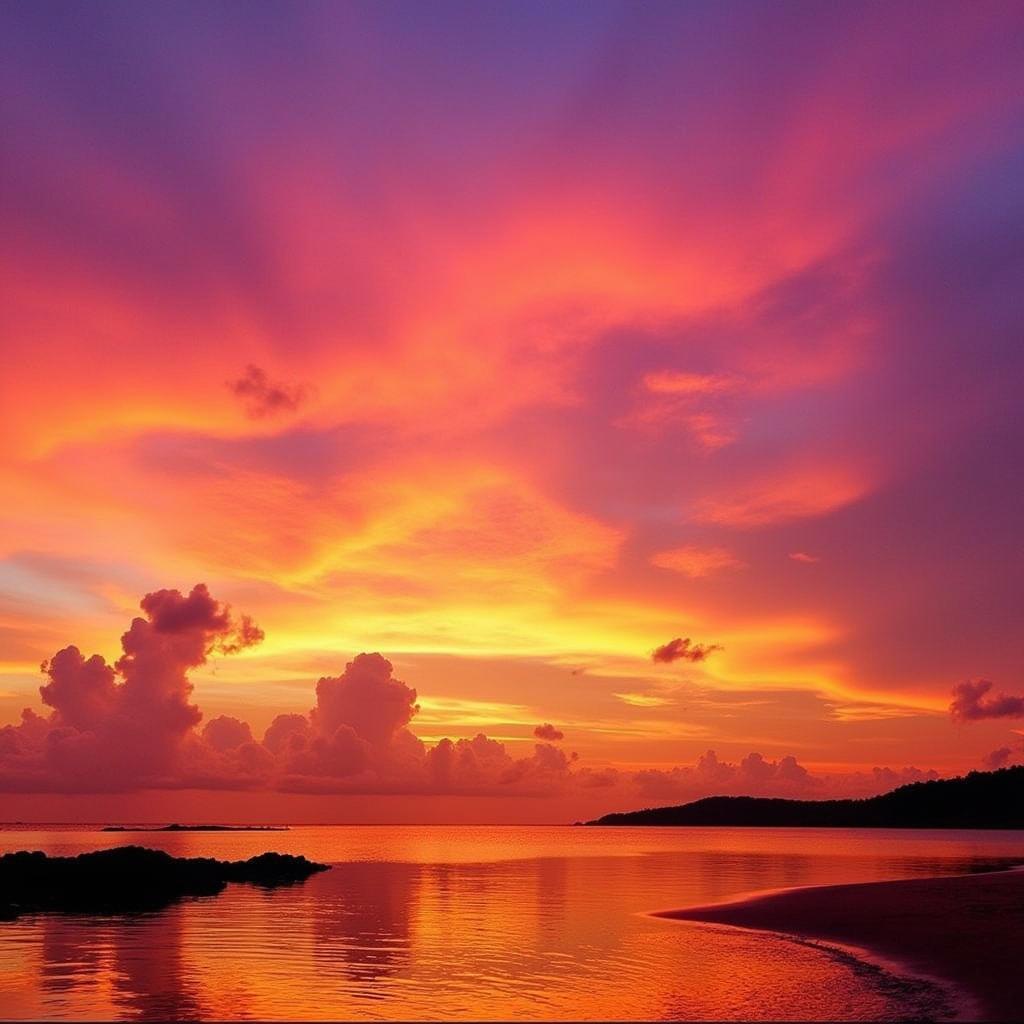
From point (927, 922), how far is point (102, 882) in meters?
53.0

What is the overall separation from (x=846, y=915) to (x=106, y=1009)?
3927 centimetres

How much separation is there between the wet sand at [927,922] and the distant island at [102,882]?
117ft

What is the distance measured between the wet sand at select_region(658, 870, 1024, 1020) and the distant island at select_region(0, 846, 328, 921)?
35.7 m

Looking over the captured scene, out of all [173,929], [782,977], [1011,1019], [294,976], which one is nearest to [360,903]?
[173,929]

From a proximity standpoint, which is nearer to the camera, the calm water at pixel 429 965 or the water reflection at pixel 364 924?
the calm water at pixel 429 965

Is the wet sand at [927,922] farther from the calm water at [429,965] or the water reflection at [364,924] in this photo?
the water reflection at [364,924]

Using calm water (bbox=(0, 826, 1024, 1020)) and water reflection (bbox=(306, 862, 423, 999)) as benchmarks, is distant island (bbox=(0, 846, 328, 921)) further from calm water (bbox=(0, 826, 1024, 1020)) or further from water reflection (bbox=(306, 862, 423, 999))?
water reflection (bbox=(306, 862, 423, 999))

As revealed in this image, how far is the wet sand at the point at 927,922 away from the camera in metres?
33.4

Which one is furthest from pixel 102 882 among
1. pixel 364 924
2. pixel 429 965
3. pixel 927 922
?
pixel 927 922

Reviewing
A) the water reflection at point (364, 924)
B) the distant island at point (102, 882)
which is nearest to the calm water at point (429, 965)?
the water reflection at point (364, 924)

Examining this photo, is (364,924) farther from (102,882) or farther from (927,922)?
(927,922)

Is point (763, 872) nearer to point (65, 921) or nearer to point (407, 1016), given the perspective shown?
point (65, 921)

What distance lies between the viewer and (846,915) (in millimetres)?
52625

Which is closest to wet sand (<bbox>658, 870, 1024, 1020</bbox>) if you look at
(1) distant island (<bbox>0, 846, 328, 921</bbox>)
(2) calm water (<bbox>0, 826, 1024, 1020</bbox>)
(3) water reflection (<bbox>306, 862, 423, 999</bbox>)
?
(2) calm water (<bbox>0, 826, 1024, 1020</bbox>)
